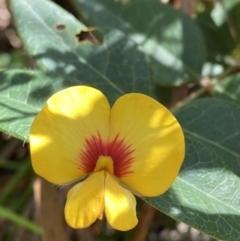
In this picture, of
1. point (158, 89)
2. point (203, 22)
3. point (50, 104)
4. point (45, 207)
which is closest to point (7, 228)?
point (45, 207)

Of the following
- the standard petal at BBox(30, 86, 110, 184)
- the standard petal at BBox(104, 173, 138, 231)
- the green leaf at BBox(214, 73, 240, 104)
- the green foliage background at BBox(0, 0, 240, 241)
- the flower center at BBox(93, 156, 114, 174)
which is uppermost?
the standard petal at BBox(30, 86, 110, 184)

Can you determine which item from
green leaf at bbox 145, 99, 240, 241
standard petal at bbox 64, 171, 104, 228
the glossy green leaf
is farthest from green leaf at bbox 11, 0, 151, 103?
standard petal at bbox 64, 171, 104, 228

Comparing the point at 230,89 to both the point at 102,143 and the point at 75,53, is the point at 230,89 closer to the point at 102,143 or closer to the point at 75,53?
the point at 75,53

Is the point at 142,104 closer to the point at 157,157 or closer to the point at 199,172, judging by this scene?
the point at 157,157

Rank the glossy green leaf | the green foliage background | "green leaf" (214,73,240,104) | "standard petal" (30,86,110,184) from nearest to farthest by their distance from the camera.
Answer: "standard petal" (30,86,110,184) → the green foliage background → the glossy green leaf → "green leaf" (214,73,240,104)

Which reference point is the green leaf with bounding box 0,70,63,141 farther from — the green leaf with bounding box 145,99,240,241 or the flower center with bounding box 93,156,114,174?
the green leaf with bounding box 145,99,240,241

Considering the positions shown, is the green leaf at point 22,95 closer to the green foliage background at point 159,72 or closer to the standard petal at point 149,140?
the green foliage background at point 159,72

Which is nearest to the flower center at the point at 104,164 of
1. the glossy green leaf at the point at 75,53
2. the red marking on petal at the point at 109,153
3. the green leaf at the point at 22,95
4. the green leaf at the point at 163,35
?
the red marking on petal at the point at 109,153
